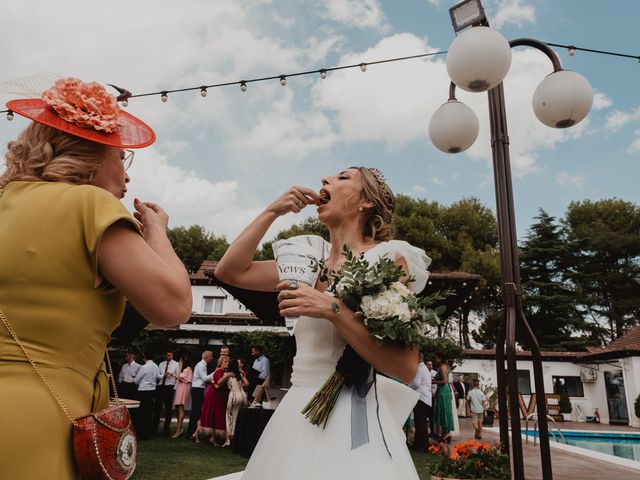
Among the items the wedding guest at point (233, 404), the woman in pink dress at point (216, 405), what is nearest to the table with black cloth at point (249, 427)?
the wedding guest at point (233, 404)

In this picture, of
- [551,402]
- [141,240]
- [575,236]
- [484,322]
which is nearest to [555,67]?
[141,240]

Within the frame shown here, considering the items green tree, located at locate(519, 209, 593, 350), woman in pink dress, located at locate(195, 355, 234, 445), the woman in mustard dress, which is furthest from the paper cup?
green tree, located at locate(519, 209, 593, 350)

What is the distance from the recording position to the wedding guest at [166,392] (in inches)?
450

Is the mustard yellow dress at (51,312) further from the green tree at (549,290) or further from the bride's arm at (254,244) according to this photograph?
the green tree at (549,290)

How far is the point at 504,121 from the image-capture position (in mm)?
3762

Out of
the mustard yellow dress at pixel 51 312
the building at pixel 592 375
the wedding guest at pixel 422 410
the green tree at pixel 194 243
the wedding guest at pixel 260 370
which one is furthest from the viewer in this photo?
the green tree at pixel 194 243

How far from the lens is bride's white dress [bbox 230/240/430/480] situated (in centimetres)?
164

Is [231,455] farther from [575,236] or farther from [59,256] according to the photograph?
[575,236]

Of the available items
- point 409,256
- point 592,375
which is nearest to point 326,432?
point 409,256

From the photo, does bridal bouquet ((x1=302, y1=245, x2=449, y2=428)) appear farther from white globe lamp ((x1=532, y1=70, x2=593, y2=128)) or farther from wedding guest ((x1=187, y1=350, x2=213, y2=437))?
wedding guest ((x1=187, y1=350, x2=213, y2=437))

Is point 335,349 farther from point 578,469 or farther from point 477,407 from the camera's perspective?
point 477,407

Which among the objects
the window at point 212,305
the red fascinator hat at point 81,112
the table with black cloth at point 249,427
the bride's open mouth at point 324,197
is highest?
the window at point 212,305

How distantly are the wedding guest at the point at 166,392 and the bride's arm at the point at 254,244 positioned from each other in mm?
10268

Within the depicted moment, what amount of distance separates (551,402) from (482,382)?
5287 mm
